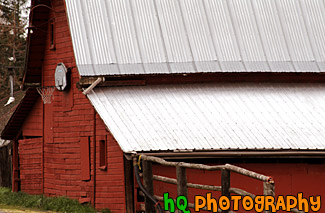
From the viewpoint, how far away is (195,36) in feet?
78.5

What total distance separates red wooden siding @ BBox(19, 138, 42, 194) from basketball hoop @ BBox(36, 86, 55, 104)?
140cm

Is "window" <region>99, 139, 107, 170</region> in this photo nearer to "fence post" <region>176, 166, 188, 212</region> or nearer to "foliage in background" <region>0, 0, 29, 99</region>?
"fence post" <region>176, 166, 188, 212</region>

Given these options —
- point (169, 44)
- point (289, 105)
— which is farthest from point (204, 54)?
point (289, 105)

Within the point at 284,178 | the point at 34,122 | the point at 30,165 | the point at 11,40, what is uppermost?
the point at 11,40

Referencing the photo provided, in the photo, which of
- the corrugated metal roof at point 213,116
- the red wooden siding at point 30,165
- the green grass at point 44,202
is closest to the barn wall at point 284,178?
the corrugated metal roof at point 213,116

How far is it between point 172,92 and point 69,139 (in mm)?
3509

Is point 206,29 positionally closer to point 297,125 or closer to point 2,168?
point 297,125

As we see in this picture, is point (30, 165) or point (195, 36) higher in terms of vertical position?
point (195, 36)

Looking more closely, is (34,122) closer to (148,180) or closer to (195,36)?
(195,36)

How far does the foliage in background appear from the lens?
2138 inches

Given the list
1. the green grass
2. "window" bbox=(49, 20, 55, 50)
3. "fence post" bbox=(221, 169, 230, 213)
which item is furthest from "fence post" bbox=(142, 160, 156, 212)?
"window" bbox=(49, 20, 55, 50)

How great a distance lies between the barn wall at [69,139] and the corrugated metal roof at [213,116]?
3.42 ft

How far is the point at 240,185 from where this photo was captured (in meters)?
20.3

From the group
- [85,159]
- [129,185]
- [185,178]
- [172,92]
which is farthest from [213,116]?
[185,178]
